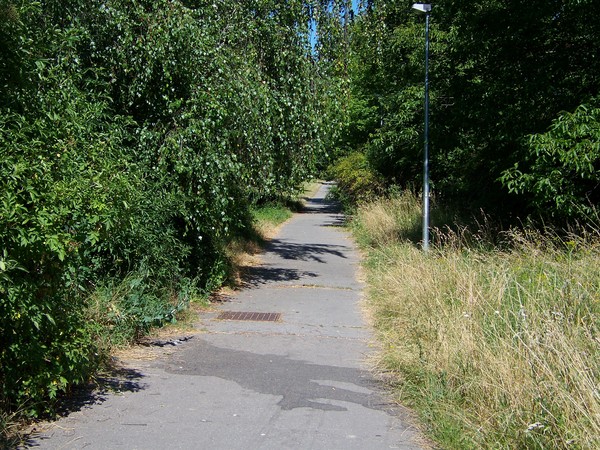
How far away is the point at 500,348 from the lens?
519 cm

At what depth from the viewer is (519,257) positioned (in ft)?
27.1

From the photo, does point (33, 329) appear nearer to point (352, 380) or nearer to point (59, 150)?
point (59, 150)

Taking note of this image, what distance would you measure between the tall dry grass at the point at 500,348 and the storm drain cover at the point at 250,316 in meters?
1.62

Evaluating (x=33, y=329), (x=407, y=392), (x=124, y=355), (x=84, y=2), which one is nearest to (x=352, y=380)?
(x=407, y=392)

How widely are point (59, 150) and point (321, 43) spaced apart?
8237 mm

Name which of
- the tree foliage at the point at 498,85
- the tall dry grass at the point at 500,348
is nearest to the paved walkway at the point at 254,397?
the tall dry grass at the point at 500,348

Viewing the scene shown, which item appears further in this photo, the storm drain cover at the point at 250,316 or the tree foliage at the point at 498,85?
the tree foliage at the point at 498,85

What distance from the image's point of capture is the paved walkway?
16.5ft

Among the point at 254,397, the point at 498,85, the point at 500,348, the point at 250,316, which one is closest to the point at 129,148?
the point at 250,316

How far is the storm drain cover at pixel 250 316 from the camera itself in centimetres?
980

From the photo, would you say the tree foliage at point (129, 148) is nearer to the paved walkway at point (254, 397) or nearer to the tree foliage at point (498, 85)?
the paved walkway at point (254, 397)

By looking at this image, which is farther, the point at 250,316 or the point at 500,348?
the point at 250,316

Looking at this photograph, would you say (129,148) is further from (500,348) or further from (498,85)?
(498,85)

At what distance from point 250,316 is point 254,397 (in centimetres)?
396
